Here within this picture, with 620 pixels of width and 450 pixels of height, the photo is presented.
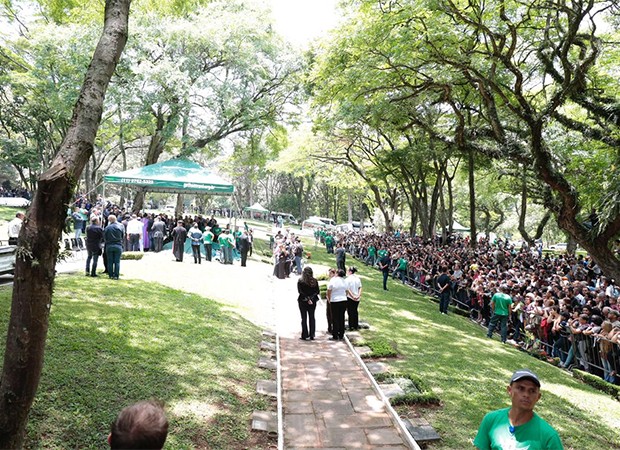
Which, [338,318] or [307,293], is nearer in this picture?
[307,293]

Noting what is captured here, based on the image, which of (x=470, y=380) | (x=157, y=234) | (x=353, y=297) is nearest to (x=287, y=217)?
(x=157, y=234)

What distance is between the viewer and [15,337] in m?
3.15

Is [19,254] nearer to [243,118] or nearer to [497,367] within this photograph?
[497,367]

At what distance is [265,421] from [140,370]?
1777 mm

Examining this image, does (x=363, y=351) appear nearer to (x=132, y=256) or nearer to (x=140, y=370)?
(x=140, y=370)

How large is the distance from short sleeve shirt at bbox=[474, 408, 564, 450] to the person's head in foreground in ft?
6.79

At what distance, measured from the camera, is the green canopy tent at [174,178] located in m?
17.6

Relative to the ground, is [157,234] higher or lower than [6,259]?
higher

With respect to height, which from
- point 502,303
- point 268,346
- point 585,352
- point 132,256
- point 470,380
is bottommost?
point 585,352

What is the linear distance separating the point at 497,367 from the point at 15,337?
7829 mm

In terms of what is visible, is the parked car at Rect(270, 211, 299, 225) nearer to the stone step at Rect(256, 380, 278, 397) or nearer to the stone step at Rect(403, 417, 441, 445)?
the stone step at Rect(256, 380, 278, 397)

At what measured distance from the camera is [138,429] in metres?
1.85

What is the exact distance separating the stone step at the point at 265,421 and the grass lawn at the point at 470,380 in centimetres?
177

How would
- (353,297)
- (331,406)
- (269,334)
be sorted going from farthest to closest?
(353,297) → (269,334) → (331,406)
